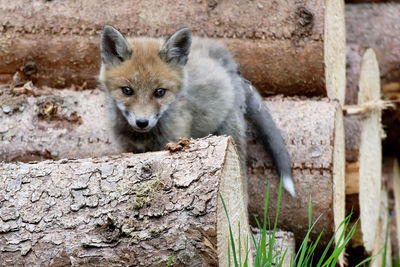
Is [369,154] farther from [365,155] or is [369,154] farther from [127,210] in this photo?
[127,210]

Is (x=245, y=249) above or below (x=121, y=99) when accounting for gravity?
below

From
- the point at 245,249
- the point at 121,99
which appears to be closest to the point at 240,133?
the point at 121,99

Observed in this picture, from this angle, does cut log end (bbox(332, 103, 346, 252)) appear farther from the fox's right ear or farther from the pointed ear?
the fox's right ear

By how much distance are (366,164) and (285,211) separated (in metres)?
0.92

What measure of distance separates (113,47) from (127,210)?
1.17m

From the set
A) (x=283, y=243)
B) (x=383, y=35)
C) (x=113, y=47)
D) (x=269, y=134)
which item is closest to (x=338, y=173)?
(x=269, y=134)

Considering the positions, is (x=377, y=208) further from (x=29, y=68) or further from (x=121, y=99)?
(x=29, y=68)

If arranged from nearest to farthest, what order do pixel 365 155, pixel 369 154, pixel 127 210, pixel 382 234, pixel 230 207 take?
pixel 127 210, pixel 230 207, pixel 365 155, pixel 369 154, pixel 382 234

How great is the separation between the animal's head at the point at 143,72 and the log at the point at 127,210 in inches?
26.7

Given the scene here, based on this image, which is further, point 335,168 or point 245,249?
point 335,168

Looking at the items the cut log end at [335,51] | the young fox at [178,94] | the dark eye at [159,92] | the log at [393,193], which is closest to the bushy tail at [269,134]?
the young fox at [178,94]

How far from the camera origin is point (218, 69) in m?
3.03

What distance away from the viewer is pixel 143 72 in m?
2.75

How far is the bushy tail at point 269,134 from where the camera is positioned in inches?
111
